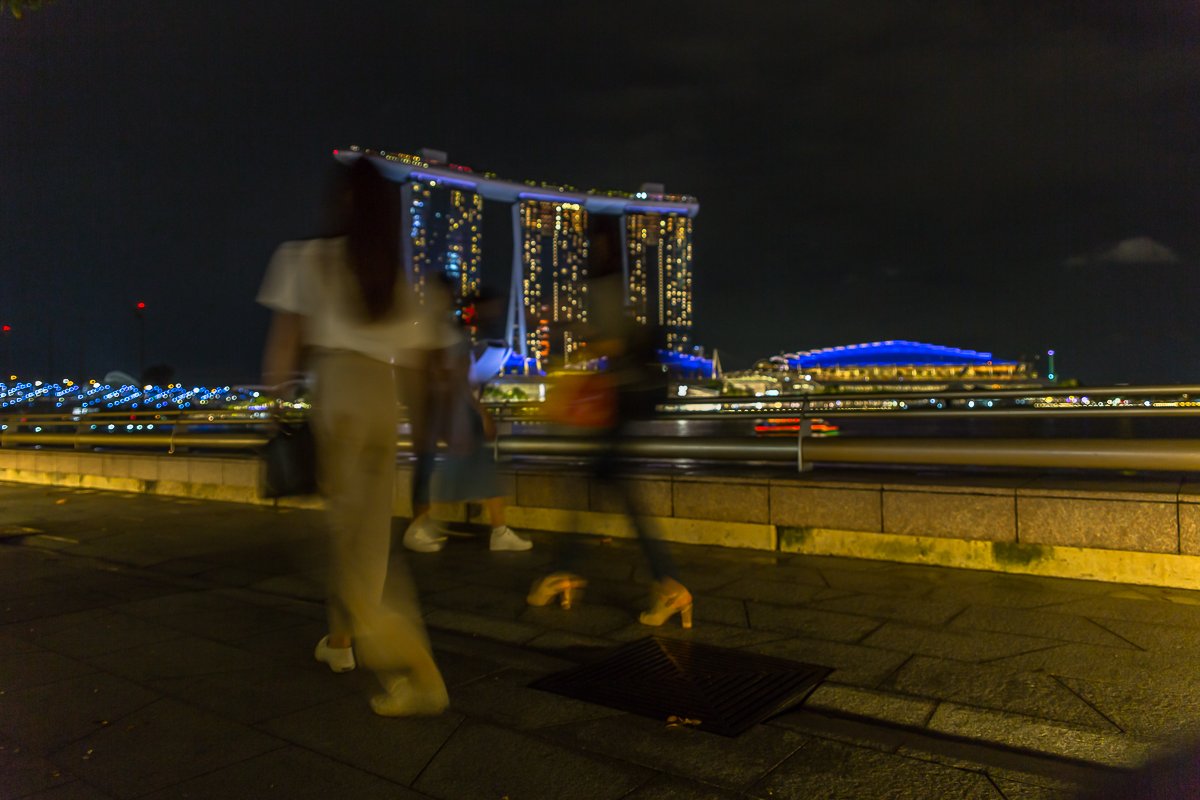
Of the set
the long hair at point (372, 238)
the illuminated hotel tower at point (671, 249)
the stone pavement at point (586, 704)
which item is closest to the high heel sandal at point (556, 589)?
the stone pavement at point (586, 704)

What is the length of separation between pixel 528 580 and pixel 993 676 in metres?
3.03

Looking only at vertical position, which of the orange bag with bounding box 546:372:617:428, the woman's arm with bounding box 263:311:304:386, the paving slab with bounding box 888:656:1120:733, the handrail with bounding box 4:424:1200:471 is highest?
the woman's arm with bounding box 263:311:304:386

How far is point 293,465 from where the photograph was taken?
355cm

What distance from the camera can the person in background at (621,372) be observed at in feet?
14.1

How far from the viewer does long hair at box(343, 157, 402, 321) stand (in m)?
3.19

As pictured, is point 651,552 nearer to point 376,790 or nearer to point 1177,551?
point 376,790

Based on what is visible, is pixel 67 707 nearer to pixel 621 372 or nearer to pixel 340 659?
pixel 340 659

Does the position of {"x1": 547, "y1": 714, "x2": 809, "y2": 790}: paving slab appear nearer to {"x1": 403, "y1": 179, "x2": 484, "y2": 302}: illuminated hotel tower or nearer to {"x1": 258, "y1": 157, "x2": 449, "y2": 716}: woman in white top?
{"x1": 258, "y1": 157, "x2": 449, "y2": 716}: woman in white top

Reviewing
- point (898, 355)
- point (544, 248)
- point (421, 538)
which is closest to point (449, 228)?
point (544, 248)

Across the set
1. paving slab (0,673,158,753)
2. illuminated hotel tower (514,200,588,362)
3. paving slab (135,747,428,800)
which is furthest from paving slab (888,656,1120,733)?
illuminated hotel tower (514,200,588,362)

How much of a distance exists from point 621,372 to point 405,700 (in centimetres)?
184

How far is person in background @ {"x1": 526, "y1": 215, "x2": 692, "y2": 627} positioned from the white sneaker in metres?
2.45

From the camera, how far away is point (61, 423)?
51.9 ft

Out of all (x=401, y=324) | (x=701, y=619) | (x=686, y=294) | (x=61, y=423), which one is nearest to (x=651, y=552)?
(x=701, y=619)
